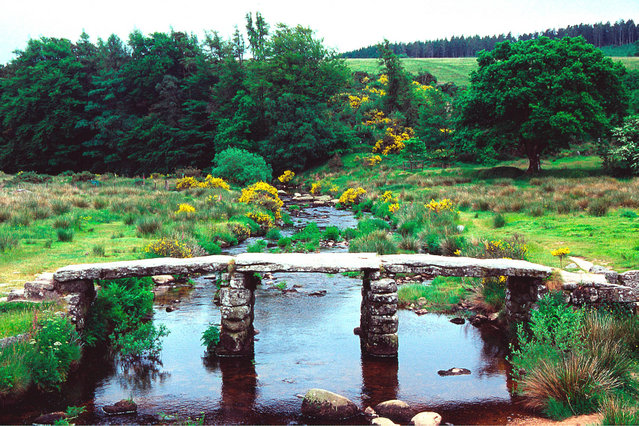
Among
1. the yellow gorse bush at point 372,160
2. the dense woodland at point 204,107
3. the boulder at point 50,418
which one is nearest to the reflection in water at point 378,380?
the boulder at point 50,418

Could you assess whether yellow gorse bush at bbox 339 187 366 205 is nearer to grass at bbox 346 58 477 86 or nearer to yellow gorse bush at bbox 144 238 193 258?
yellow gorse bush at bbox 144 238 193 258

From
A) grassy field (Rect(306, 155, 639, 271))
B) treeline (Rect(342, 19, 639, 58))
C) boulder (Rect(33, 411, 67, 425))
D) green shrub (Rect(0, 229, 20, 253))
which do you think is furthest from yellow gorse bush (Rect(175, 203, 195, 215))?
treeline (Rect(342, 19, 639, 58))

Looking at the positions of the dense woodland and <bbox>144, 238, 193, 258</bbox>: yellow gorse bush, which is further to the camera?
the dense woodland

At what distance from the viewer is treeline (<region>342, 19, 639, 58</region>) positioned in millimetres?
112000

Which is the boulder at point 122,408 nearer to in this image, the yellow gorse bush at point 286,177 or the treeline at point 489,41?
the yellow gorse bush at point 286,177

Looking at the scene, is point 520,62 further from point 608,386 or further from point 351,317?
point 608,386

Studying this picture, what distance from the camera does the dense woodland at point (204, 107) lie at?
4831 cm

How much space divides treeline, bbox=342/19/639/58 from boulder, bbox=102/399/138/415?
107561 millimetres

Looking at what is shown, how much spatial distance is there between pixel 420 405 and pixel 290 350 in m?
3.06

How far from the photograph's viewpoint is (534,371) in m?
7.25

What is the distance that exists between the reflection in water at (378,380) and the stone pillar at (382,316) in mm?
207

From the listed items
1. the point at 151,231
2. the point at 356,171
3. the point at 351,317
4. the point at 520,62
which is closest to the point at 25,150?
the point at 356,171

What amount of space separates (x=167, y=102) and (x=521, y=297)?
164ft

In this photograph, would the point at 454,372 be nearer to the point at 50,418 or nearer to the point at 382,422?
the point at 382,422
